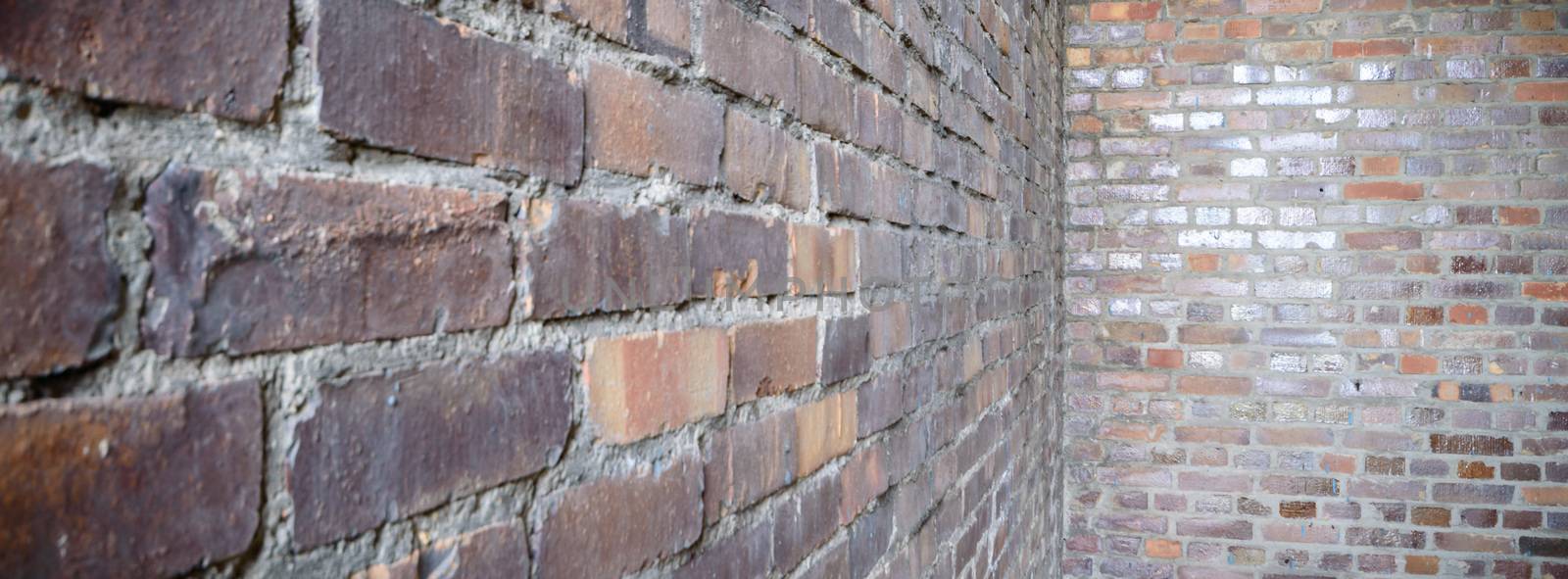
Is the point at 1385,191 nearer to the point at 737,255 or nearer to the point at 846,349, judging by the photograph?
the point at 846,349

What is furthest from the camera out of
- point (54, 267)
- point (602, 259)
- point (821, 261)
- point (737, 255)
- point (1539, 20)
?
point (1539, 20)

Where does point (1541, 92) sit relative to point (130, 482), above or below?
above

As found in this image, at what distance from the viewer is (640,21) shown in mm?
609

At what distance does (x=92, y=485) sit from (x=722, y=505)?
456 mm

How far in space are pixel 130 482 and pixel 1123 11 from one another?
3.11 m

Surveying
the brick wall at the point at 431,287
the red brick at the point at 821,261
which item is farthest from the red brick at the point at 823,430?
the red brick at the point at 821,261

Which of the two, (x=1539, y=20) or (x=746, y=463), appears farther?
(x=1539, y=20)

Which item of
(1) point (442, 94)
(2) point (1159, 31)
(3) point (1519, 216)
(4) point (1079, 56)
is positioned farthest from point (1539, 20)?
(1) point (442, 94)

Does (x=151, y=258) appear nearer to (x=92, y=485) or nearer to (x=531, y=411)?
(x=92, y=485)

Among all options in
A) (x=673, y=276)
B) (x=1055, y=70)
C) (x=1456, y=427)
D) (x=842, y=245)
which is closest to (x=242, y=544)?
(x=673, y=276)

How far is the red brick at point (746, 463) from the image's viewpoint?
705mm

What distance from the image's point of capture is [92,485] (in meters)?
0.32

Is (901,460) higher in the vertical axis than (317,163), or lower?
lower

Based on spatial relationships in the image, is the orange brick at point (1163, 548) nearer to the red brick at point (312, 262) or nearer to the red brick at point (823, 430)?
the red brick at point (823, 430)
